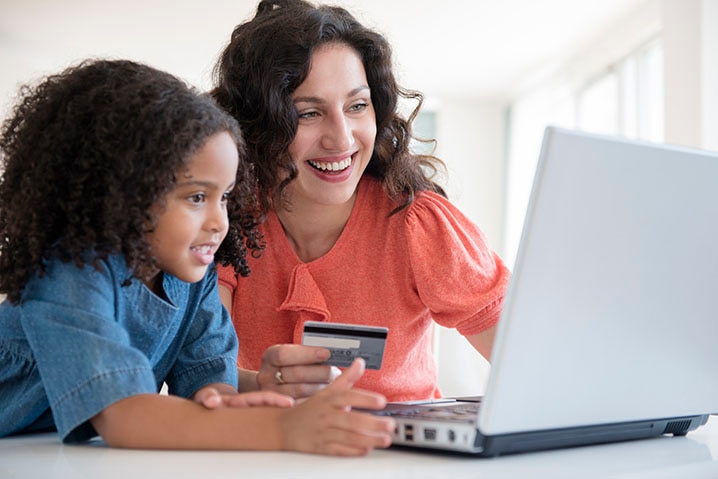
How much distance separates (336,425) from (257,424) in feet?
0.28

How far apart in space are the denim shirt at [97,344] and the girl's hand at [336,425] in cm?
18

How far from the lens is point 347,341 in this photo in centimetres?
97

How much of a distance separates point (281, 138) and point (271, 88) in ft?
0.28

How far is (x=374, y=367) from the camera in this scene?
0.97 meters

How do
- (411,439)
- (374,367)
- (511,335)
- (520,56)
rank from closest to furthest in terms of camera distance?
(511,335), (411,439), (374,367), (520,56)

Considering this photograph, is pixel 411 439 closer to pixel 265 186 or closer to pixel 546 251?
pixel 546 251

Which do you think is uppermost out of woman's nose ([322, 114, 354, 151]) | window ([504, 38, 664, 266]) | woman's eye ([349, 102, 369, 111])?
window ([504, 38, 664, 266])

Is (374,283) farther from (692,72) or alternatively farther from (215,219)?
(692,72)

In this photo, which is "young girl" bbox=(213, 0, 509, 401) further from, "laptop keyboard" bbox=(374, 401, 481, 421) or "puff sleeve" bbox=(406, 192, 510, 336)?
"laptop keyboard" bbox=(374, 401, 481, 421)

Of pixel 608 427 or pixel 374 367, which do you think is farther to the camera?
pixel 374 367

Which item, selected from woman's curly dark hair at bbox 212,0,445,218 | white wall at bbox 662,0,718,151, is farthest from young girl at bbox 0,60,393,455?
white wall at bbox 662,0,718,151

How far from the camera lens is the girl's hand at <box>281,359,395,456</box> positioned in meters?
0.77

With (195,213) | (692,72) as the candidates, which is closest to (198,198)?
(195,213)

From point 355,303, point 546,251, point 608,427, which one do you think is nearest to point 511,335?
point 546,251
